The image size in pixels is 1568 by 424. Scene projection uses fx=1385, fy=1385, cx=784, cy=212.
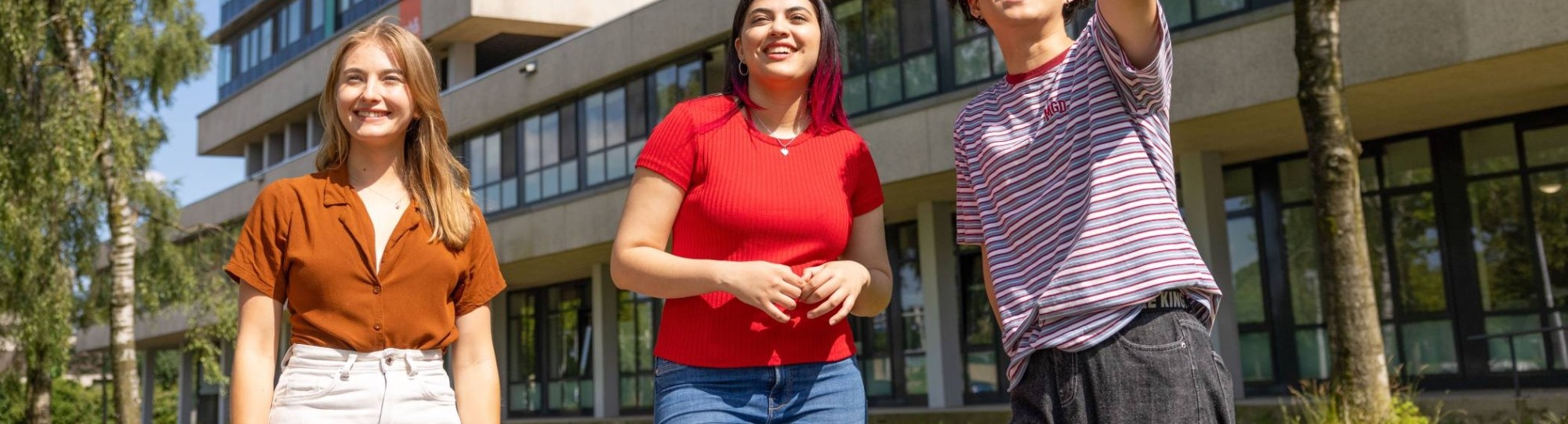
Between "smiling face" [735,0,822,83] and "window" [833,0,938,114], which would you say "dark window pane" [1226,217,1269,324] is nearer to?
"window" [833,0,938,114]

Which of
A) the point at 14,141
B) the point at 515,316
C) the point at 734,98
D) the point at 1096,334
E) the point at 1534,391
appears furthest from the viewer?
the point at 515,316

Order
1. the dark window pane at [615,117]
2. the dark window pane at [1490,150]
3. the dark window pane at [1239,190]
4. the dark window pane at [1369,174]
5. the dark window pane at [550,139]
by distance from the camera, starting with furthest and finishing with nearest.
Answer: the dark window pane at [550,139], the dark window pane at [615,117], the dark window pane at [1239,190], the dark window pane at [1369,174], the dark window pane at [1490,150]

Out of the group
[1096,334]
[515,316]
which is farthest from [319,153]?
[515,316]

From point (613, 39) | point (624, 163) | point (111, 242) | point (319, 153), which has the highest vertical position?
point (613, 39)

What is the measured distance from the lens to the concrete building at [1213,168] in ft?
46.7

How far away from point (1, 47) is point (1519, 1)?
1760 centimetres

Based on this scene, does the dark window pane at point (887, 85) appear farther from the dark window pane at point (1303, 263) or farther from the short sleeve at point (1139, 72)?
the short sleeve at point (1139, 72)

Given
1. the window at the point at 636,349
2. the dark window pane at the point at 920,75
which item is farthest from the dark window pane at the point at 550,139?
the dark window pane at the point at 920,75

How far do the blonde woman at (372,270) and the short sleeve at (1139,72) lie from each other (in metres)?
1.34

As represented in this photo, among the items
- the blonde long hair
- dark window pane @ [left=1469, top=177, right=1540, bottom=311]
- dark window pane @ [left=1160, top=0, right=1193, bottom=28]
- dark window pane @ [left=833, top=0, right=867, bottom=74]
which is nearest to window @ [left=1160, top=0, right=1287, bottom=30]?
dark window pane @ [left=1160, top=0, right=1193, bottom=28]

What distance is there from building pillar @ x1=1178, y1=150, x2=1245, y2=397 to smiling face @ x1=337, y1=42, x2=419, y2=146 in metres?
15.0

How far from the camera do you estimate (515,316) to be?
32000mm

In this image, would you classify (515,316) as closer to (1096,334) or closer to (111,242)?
(111,242)

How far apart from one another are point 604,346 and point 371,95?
24480mm
